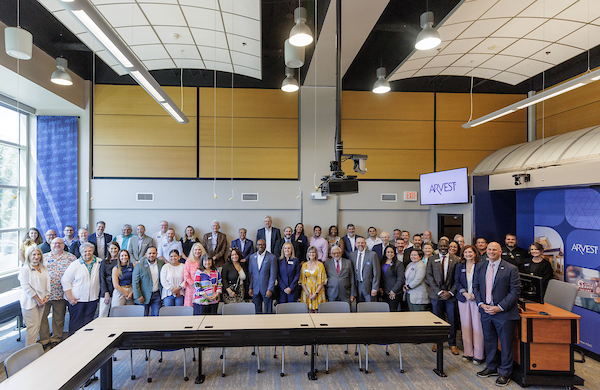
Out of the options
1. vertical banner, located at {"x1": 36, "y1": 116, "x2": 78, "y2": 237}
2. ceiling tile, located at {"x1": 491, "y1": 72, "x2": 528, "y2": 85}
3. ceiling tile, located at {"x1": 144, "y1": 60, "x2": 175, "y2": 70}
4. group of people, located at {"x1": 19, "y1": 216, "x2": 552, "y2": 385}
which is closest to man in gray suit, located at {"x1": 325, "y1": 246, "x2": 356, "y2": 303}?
group of people, located at {"x1": 19, "y1": 216, "x2": 552, "y2": 385}

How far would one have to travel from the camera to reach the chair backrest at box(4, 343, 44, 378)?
285cm

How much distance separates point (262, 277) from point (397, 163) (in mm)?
4372

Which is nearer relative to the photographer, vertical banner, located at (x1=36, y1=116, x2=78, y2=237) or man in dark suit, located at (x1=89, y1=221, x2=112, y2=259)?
man in dark suit, located at (x1=89, y1=221, x2=112, y2=259)

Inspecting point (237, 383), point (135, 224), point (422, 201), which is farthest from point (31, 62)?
point (422, 201)

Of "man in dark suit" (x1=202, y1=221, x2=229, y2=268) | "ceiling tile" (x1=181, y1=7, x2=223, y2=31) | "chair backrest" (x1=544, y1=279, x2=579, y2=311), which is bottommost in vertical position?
"chair backrest" (x1=544, y1=279, x2=579, y2=311)

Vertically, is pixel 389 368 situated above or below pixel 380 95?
below

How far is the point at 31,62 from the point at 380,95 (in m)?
7.00

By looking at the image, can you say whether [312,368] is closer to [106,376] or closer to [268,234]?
[106,376]

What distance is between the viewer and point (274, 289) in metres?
5.84

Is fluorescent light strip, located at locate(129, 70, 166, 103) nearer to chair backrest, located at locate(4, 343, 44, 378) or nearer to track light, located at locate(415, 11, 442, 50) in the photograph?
chair backrest, located at locate(4, 343, 44, 378)

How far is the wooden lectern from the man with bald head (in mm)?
6524

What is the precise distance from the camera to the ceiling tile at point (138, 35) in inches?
219

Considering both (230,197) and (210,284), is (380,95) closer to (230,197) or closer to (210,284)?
(230,197)

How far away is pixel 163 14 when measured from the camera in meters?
5.11
